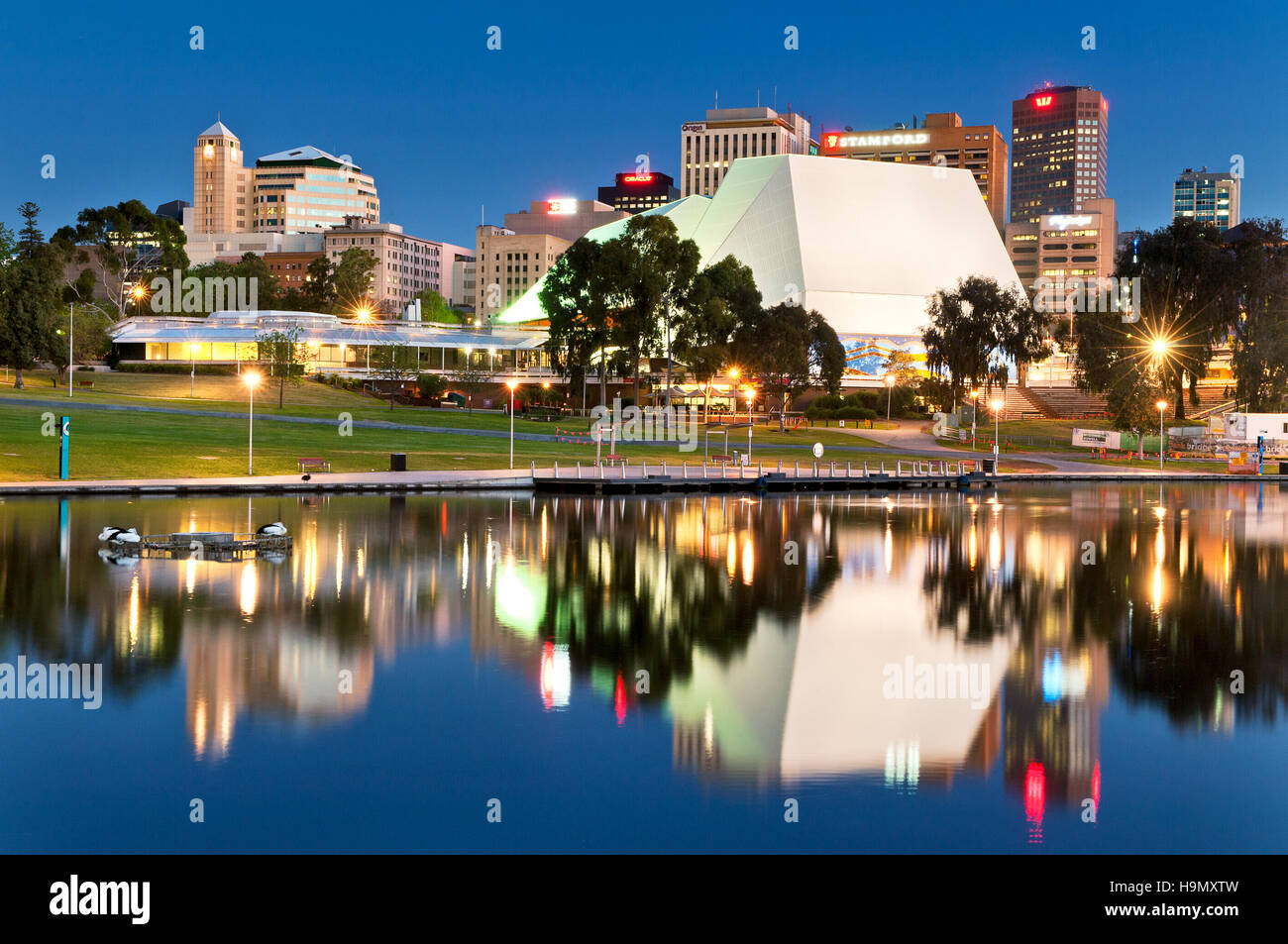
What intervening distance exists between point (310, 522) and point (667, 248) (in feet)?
165

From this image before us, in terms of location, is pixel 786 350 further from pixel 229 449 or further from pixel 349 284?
pixel 349 284

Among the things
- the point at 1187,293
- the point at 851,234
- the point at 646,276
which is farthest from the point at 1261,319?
the point at 851,234

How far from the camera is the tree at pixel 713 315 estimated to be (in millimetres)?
82750

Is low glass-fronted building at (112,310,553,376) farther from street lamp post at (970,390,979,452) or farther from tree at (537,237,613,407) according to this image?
street lamp post at (970,390,979,452)

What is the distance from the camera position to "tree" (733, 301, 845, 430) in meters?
86.0

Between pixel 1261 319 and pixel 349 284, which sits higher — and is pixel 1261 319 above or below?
below

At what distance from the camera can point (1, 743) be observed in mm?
13859

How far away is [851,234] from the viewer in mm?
130250
